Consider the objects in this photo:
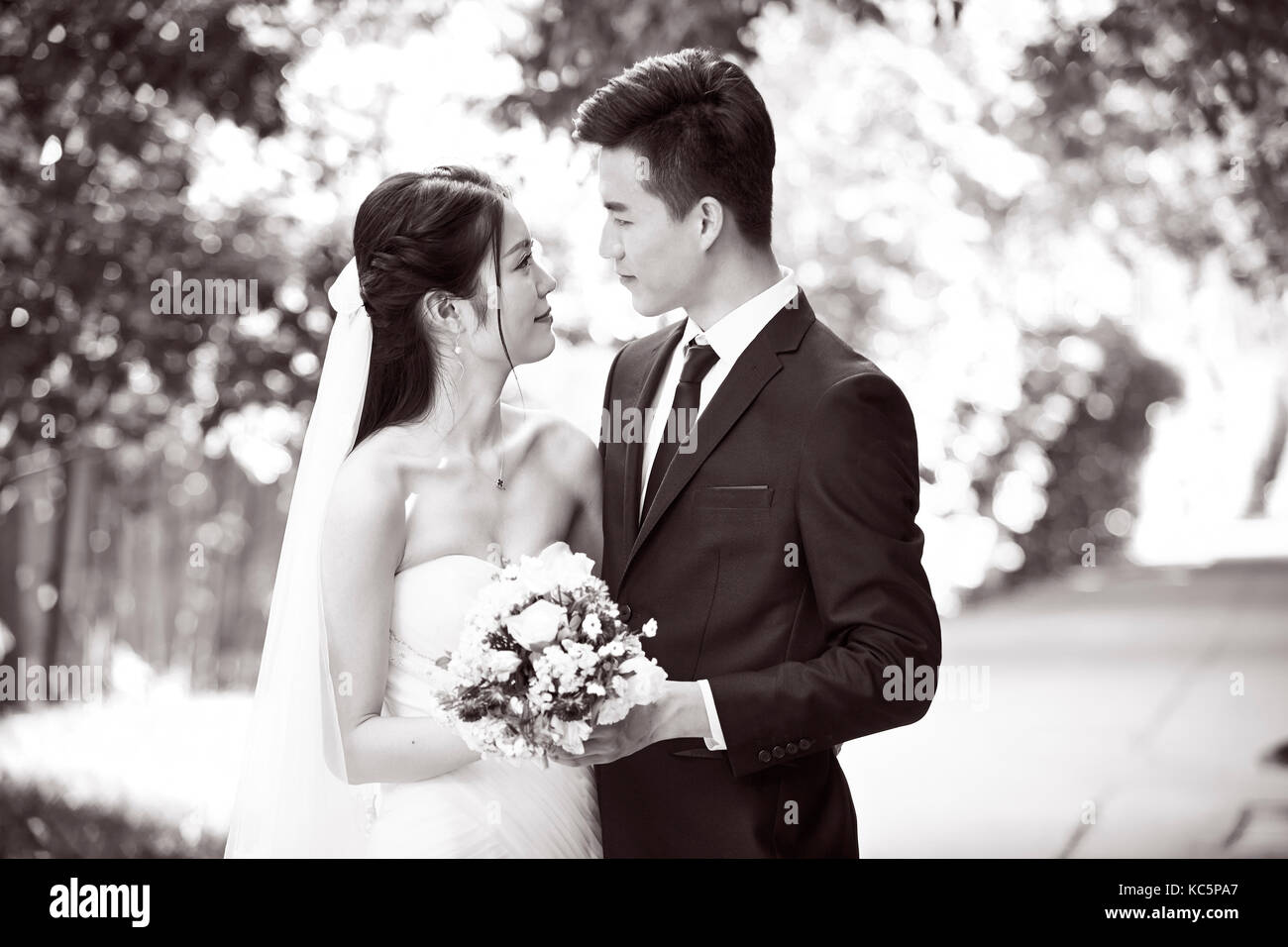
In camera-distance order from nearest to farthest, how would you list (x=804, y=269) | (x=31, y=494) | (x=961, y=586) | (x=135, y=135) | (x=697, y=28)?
(x=697, y=28)
(x=135, y=135)
(x=804, y=269)
(x=31, y=494)
(x=961, y=586)

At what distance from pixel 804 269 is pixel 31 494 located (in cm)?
500

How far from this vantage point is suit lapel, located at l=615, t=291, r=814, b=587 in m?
3.08

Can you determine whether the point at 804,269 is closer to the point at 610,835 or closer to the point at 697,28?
the point at 697,28

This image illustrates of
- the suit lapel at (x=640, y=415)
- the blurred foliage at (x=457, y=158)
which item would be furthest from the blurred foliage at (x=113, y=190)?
the suit lapel at (x=640, y=415)

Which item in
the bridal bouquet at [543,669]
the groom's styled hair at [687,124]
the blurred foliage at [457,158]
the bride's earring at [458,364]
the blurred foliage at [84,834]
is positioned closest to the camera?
the bridal bouquet at [543,669]

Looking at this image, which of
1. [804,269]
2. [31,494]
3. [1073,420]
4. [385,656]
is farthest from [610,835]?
[1073,420]

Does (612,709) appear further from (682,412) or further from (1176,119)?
(1176,119)

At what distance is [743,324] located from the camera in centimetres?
320

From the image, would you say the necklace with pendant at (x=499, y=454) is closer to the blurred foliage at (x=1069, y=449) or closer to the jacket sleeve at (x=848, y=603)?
the jacket sleeve at (x=848, y=603)

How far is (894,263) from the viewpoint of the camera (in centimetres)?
849

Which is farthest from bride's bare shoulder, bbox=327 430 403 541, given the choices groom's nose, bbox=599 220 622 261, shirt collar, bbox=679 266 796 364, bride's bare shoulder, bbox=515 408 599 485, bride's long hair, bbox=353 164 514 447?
shirt collar, bbox=679 266 796 364

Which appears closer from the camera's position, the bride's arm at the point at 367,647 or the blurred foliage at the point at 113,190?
the bride's arm at the point at 367,647

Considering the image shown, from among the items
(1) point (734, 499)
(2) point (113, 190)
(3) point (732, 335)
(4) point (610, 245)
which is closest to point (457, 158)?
(2) point (113, 190)

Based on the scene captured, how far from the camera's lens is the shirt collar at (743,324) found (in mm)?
3197
